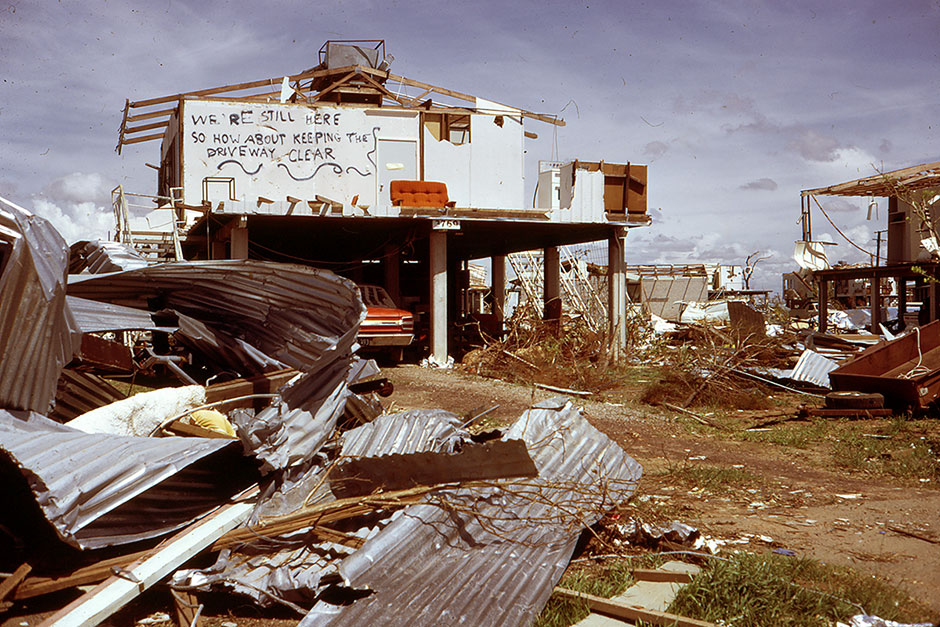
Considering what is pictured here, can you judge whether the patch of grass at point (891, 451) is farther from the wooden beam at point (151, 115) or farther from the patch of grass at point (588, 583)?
the wooden beam at point (151, 115)

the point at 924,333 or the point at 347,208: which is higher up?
the point at 347,208

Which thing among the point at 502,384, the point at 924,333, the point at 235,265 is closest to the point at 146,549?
→ the point at 235,265

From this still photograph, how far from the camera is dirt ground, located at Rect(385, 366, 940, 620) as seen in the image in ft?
15.4

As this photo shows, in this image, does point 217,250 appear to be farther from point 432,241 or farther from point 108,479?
point 108,479

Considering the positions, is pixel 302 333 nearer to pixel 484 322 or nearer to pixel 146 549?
pixel 146 549

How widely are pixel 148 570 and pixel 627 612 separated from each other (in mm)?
2619

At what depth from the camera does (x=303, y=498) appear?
4742 mm

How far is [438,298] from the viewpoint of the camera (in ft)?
55.2

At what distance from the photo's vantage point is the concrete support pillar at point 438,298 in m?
16.7

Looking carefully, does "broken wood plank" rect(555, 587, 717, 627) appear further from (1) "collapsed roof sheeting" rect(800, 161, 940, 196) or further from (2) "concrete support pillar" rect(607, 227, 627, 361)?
(1) "collapsed roof sheeting" rect(800, 161, 940, 196)

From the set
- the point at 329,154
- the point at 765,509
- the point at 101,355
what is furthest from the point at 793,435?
the point at 329,154

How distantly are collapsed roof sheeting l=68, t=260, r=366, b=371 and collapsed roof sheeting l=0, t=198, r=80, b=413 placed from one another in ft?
4.12

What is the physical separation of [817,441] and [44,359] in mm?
8405

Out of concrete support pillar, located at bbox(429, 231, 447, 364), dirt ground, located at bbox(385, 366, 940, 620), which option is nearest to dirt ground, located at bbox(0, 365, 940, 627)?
dirt ground, located at bbox(385, 366, 940, 620)
